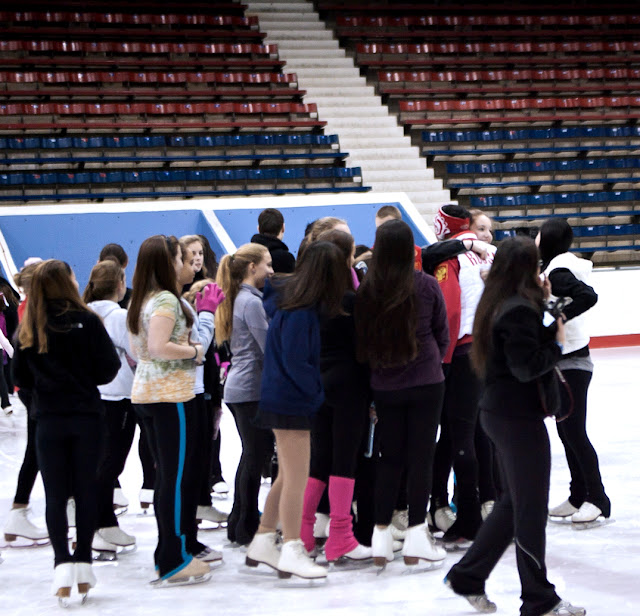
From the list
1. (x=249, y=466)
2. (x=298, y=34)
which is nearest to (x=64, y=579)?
(x=249, y=466)

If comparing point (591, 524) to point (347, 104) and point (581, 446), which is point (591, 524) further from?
point (347, 104)

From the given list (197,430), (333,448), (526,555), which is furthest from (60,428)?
(526,555)

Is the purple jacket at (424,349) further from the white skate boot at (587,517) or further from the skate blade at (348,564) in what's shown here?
the white skate boot at (587,517)

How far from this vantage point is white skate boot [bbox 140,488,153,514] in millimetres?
4691

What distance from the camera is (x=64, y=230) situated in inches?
375

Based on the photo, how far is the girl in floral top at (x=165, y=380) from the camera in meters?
3.43

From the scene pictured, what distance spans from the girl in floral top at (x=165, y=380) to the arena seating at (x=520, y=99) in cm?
1019

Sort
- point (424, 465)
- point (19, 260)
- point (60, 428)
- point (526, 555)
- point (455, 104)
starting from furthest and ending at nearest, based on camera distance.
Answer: point (455, 104) < point (19, 260) < point (424, 465) < point (60, 428) < point (526, 555)

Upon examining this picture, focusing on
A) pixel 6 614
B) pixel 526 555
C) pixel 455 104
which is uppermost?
pixel 455 104

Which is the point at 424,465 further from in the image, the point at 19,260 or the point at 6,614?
the point at 19,260

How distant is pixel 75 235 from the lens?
9.56 m

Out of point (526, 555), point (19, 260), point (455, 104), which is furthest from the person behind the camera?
point (455, 104)

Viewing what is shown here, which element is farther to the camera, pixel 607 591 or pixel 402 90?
pixel 402 90

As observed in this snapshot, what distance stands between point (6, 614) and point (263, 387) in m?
1.18
